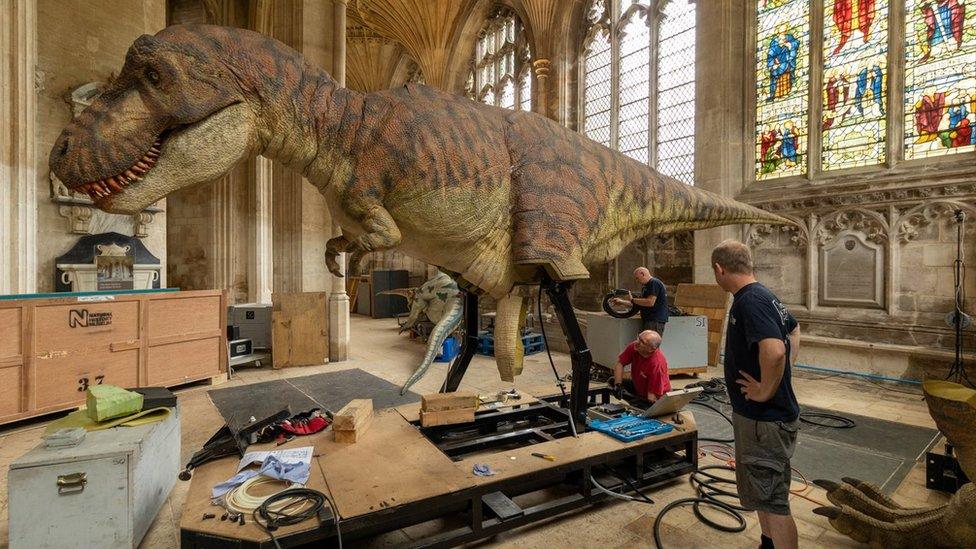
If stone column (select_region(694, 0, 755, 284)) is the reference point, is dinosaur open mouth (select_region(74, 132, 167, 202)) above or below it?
below

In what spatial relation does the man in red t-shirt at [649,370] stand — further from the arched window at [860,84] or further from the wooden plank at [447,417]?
the arched window at [860,84]

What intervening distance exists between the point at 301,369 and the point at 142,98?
611 cm

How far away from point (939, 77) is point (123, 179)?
8455mm

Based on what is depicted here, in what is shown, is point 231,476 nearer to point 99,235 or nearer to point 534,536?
point 534,536

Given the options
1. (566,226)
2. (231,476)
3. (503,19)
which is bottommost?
(231,476)

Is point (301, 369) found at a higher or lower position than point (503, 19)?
lower

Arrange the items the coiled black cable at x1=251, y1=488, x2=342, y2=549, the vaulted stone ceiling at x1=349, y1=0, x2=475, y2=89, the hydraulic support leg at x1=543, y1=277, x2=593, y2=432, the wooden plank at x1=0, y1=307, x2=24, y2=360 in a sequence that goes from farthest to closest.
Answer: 1. the vaulted stone ceiling at x1=349, y1=0, x2=475, y2=89
2. the wooden plank at x1=0, y1=307, x2=24, y2=360
3. the hydraulic support leg at x1=543, y1=277, x2=593, y2=432
4. the coiled black cable at x1=251, y1=488, x2=342, y2=549

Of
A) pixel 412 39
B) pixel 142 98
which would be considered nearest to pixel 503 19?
pixel 412 39

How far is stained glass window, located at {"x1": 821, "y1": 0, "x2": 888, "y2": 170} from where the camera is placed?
614 cm

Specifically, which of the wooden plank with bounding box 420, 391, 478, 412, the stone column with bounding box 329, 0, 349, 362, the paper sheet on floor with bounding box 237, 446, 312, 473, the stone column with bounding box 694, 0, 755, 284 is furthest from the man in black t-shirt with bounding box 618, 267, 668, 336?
the stone column with bounding box 329, 0, 349, 362

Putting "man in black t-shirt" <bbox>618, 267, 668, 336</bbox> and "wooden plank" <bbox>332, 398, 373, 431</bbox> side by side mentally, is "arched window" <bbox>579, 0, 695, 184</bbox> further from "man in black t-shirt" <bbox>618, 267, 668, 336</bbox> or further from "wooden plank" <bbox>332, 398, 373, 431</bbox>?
"wooden plank" <bbox>332, 398, 373, 431</bbox>

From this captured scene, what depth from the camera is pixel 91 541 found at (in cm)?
221

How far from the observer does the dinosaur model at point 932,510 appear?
1.99 metres

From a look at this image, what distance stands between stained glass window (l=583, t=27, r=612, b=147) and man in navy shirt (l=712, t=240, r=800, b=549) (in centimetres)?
815
